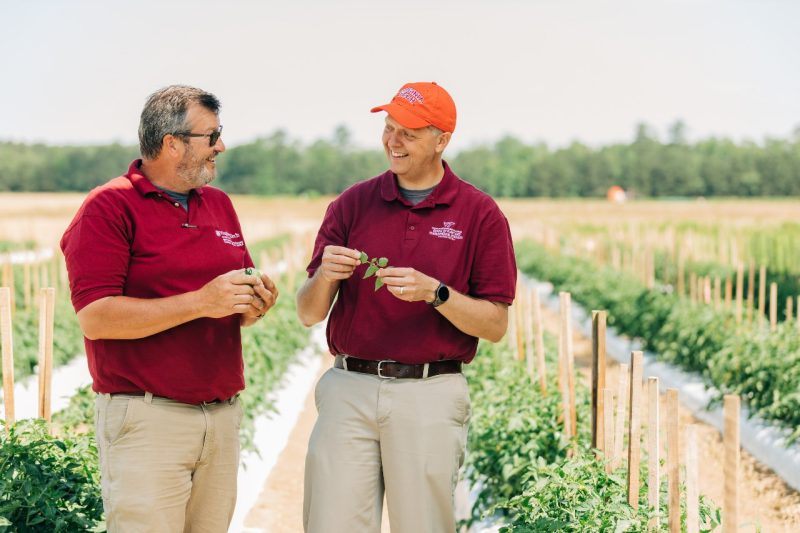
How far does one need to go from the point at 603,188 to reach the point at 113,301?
88.8m

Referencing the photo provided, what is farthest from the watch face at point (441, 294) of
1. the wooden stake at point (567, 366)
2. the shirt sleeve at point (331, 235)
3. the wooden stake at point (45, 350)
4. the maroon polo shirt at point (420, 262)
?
the wooden stake at point (45, 350)

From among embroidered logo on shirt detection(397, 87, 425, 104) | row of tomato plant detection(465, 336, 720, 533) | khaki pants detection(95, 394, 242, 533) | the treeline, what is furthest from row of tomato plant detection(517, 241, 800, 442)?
the treeline

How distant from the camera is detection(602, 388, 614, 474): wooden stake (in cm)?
340

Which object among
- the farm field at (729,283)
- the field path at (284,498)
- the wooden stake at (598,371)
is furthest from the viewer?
the farm field at (729,283)

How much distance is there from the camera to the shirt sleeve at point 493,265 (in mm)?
2805

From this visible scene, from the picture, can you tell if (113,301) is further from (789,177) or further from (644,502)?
(789,177)

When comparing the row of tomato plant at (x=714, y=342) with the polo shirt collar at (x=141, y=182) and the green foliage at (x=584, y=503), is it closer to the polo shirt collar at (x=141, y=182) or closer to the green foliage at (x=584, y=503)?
the green foliage at (x=584, y=503)

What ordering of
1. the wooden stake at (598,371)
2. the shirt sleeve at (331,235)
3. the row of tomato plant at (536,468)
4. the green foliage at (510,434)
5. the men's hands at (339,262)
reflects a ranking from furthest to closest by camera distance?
the green foliage at (510,434), the wooden stake at (598,371), the row of tomato plant at (536,468), the shirt sleeve at (331,235), the men's hands at (339,262)

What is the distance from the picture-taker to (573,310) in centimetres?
1312

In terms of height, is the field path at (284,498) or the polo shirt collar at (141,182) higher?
the polo shirt collar at (141,182)

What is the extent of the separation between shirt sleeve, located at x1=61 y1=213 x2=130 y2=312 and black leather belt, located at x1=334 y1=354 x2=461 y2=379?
29.5 inches

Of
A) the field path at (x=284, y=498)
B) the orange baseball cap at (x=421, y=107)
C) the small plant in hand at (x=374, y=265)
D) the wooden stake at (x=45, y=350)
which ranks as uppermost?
the orange baseball cap at (x=421, y=107)

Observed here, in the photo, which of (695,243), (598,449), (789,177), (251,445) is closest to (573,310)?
(695,243)

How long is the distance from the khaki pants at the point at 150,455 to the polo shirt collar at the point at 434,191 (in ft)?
2.71
